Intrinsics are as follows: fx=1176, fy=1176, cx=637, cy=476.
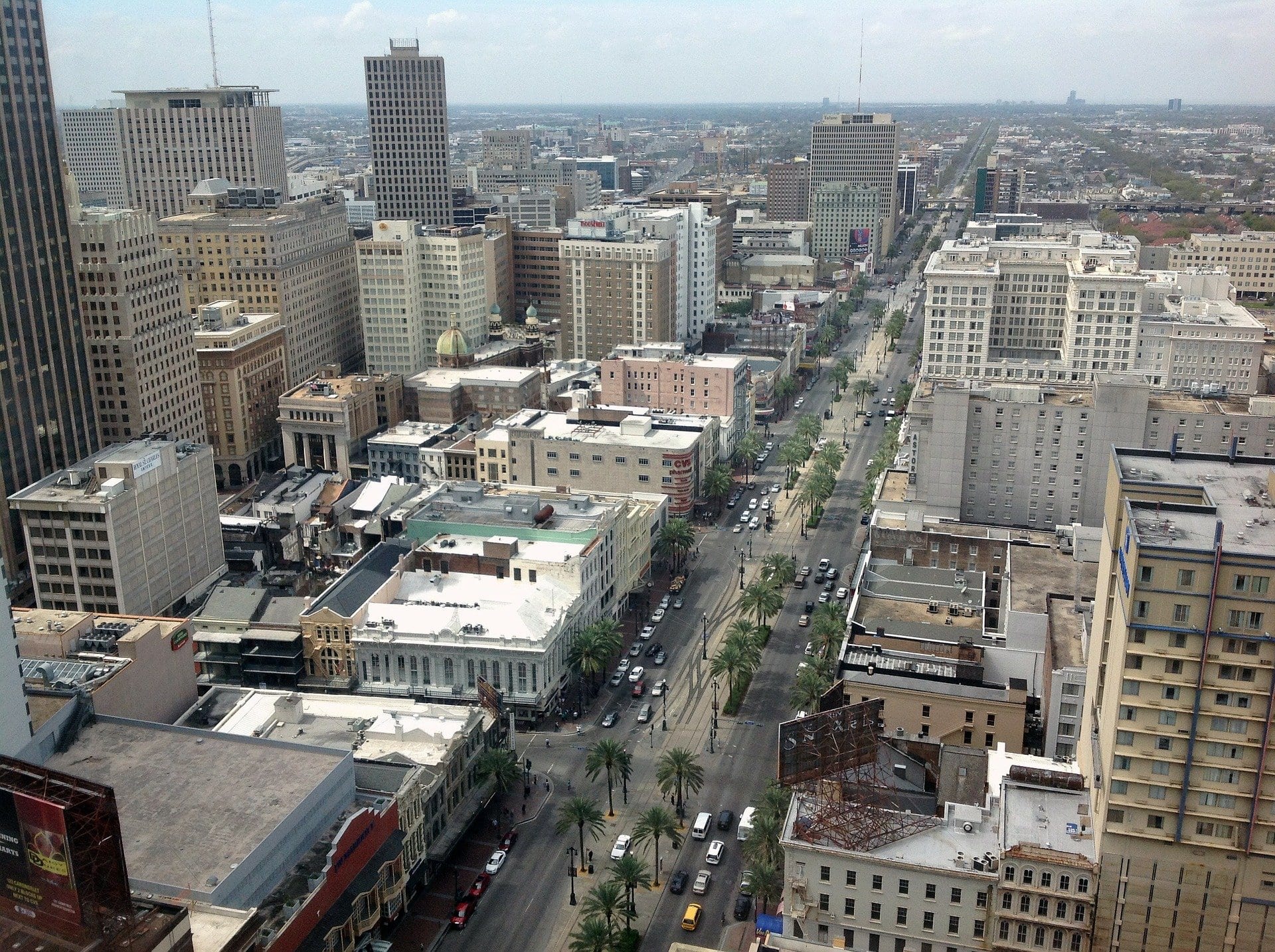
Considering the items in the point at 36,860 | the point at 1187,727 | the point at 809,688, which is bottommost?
the point at 809,688

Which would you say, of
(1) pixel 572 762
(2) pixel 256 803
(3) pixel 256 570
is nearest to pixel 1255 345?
(1) pixel 572 762

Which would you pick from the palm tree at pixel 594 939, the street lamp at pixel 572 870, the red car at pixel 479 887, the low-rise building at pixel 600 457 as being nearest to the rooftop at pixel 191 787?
the red car at pixel 479 887

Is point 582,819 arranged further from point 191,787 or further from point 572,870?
point 191,787

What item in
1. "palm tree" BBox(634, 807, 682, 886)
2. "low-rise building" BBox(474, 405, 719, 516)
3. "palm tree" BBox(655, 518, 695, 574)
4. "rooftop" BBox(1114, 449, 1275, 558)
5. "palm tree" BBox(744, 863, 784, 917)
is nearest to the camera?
"rooftop" BBox(1114, 449, 1275, 558)

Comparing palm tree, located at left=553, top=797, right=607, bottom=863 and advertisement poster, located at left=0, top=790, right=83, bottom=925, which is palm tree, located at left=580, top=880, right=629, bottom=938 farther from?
advertisement poster, located at left=0, top=790, right=83, bottom=925

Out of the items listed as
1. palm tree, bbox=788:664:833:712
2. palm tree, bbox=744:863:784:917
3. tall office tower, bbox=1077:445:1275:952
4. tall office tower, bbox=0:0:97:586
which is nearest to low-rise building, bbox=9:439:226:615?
tall office tower, bbox=0:0:97:586

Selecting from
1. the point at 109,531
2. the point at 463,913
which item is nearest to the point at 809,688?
the point at 463,913
